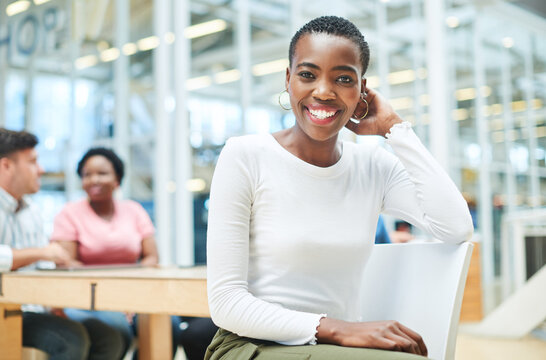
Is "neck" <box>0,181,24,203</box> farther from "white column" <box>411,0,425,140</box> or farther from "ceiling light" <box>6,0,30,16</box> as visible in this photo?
"white column" <box>411,0,425,140</box>

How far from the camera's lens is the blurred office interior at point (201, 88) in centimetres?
600

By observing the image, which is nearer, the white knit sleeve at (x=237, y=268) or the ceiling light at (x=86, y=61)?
the white knit sleeve at (x=237, y=268)

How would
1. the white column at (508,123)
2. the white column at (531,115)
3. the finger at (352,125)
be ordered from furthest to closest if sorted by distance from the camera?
1. the white column at (531,115)
2. the white column at (508,123)
3. the finger at (352,125)

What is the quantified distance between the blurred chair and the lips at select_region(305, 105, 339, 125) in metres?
0.43

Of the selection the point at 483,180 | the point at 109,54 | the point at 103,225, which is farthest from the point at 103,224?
the point at 483,180

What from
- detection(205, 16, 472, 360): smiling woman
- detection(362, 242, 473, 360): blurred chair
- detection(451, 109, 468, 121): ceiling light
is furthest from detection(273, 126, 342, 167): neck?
detection(451, 109, 468, 121): ceiling light

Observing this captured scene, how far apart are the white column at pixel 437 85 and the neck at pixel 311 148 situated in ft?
10.8

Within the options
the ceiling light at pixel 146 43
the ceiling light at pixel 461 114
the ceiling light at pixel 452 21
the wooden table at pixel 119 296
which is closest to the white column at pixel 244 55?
the ceiling light at pixel 146 43

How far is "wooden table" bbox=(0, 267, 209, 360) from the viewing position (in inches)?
70.3

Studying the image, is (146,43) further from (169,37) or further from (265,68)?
(265,68)

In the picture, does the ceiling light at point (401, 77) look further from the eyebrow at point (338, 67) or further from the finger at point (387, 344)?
the finger at point (387, 344)

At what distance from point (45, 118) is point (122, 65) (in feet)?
5.09

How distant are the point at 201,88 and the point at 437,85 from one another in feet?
8.76

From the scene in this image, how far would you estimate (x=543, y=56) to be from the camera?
1121 centimetres
